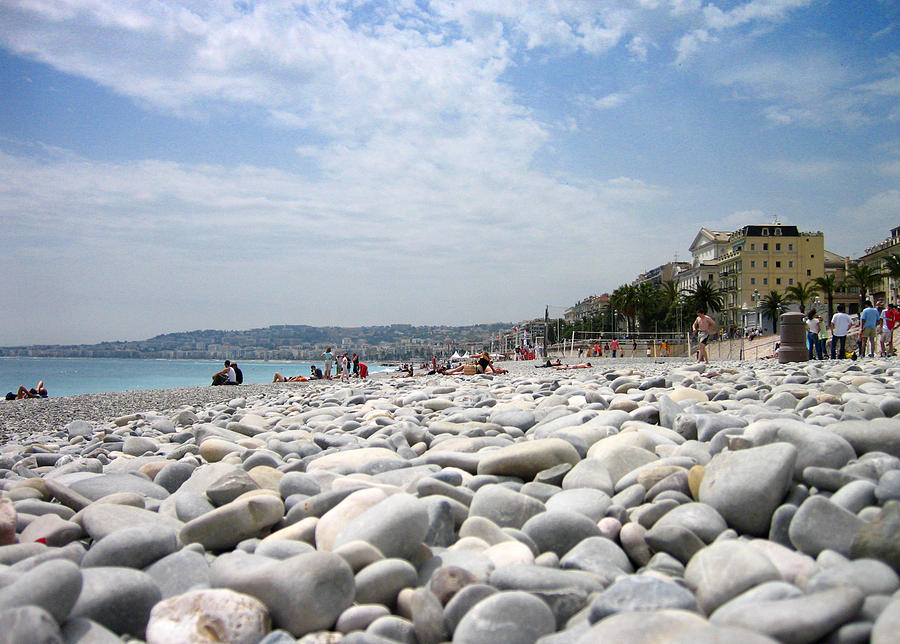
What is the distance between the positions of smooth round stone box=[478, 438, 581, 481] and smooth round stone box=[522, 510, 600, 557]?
0.70 meters

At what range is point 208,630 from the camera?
172 centimetres

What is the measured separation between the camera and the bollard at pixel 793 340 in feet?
44.2

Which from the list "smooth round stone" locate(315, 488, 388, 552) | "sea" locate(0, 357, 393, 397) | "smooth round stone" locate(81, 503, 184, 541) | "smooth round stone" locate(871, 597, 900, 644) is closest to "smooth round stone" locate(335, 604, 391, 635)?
"smooth round stone" locate(315, 488, 388, 552)

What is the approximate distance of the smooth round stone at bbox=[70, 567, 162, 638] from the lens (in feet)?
6.02

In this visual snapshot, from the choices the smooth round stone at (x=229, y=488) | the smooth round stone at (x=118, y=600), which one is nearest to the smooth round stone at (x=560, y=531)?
the smooth round stone at (x=118, y=600)

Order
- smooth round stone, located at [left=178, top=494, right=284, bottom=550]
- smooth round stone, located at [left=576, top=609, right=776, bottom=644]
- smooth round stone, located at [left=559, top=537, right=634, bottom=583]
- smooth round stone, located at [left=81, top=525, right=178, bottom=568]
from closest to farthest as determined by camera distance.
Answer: smooth round stone, located at [left=576, top=609, right=776, bottom=644] → smooth round stone, located at [left=559, top=537, right=634, bottom=583] → smooth round stone, located at [left=81, top=525, right=178, bottom=568] → smooth round stone, located at [left=178, top=494, right=284, bottom=550]

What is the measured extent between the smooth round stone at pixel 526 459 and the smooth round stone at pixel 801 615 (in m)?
1.52

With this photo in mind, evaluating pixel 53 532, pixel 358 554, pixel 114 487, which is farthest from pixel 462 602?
pixel 114 487

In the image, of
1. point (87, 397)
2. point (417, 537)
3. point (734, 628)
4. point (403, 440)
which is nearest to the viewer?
point (734, 628)

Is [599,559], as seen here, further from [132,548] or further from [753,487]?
[132,548]

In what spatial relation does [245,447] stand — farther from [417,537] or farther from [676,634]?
[676,634]

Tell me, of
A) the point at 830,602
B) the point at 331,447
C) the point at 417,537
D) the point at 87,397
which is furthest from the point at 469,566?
the point at 87,397

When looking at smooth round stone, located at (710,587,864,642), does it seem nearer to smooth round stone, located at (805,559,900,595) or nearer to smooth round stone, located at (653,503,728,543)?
smooth round stone, located at (805,559,900,595)

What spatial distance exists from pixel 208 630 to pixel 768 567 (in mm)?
1461
